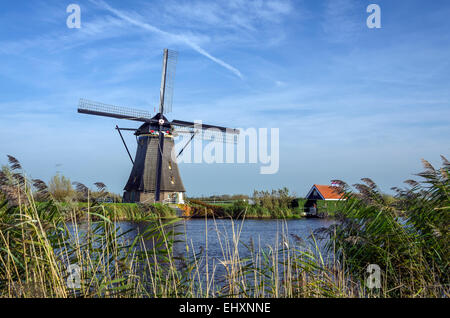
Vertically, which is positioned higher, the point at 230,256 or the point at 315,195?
the point at 315,195

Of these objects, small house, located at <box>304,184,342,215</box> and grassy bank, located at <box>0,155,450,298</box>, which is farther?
small house, located at <box>304,184,342,215</box>

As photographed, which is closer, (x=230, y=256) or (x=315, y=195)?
(x=230, y=256)

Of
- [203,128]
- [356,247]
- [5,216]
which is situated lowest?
[356,247]

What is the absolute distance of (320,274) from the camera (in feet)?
12.0

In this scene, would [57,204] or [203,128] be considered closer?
[57,204]

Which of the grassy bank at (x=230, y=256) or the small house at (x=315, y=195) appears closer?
the grassy bank at (x=230, y=256)

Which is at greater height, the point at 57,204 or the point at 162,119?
the point at 162,119
